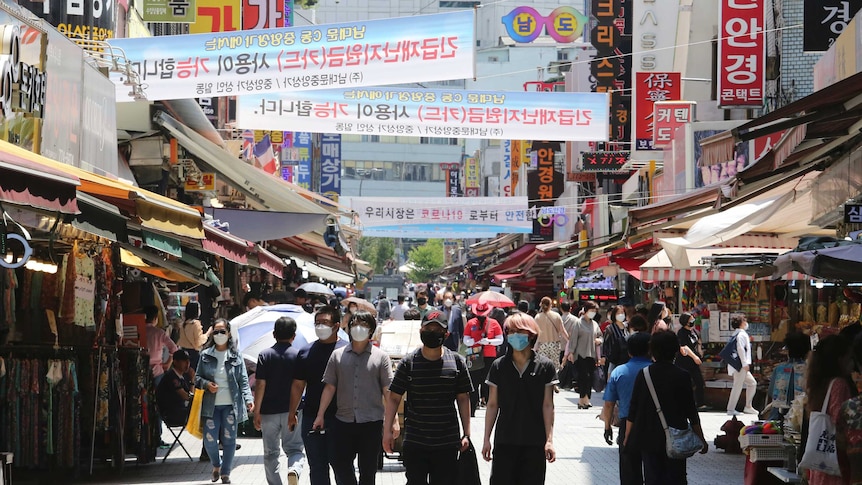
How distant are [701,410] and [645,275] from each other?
2515 millimetres

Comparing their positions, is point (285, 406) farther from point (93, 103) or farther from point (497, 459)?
point (93, 103)

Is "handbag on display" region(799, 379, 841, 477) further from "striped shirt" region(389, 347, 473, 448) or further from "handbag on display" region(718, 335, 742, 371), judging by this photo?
"handbag on display" region(718, 335, 742, 371)

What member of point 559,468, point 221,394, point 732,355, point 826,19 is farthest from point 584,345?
point 221,394

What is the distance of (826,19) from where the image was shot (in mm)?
15188

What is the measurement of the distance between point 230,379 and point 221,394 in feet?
0.56

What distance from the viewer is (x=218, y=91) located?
1441cm

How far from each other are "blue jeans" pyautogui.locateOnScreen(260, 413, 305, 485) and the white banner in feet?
80.0

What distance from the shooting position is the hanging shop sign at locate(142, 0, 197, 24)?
65.6 feet

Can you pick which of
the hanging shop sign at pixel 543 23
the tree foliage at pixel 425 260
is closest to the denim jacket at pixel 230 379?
the hanging shop sign at pixel 543 23

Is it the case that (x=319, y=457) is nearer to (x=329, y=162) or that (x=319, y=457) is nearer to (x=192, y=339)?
(x=192, y=339)

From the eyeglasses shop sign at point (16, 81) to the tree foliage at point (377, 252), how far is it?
310 feet

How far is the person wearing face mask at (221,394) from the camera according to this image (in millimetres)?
11648

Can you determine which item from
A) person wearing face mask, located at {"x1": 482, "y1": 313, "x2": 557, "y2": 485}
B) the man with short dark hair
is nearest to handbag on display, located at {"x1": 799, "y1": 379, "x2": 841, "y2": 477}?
person wearing face mask, located at {"x1": 482, "y1": 313, "x2": 557, "y2": 485}

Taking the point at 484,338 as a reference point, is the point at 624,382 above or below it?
above
